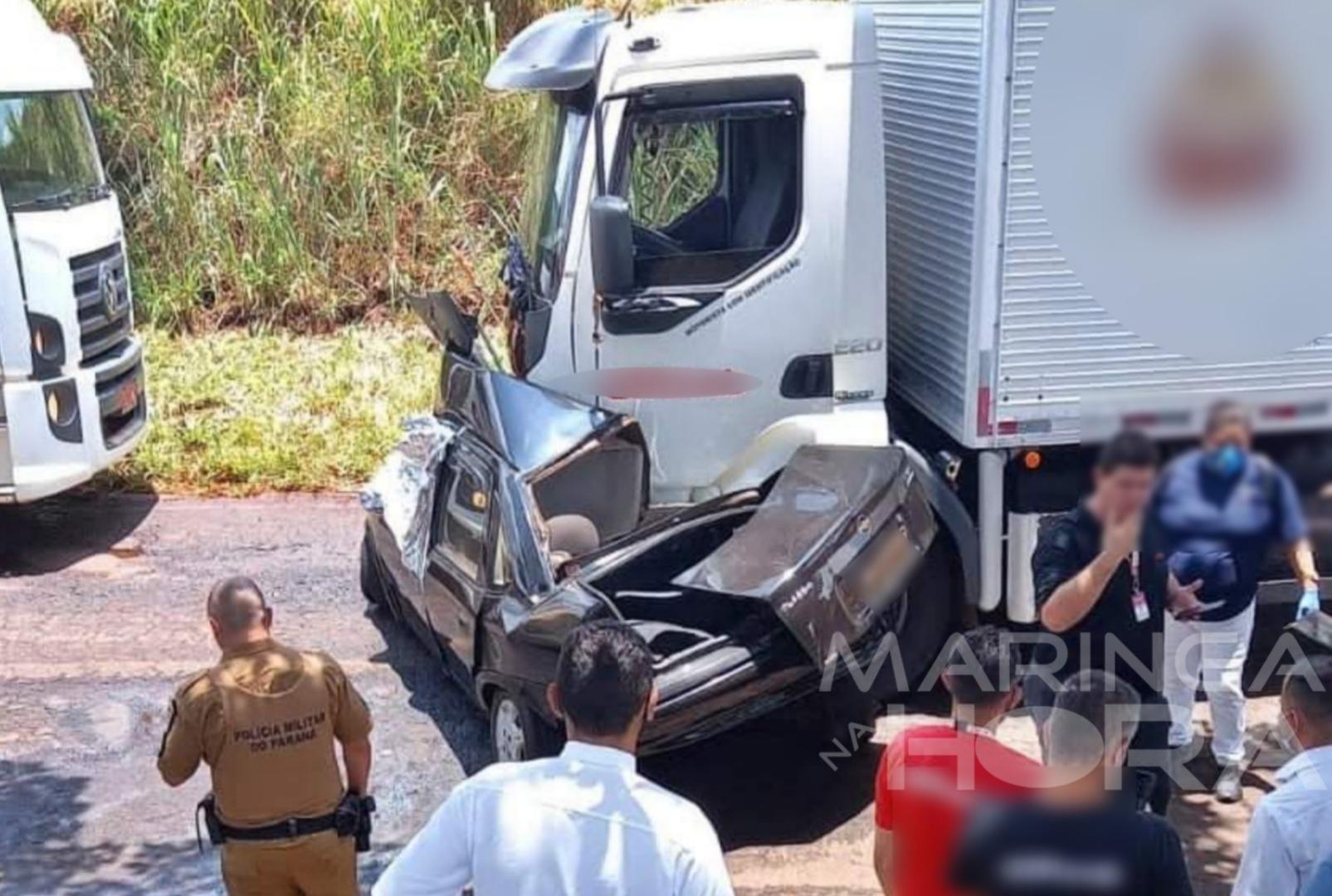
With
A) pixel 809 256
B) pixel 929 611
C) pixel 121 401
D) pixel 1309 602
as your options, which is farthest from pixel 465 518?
pixel 121 401

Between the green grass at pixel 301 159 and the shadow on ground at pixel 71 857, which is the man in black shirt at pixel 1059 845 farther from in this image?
the green grass at pixel 301 159

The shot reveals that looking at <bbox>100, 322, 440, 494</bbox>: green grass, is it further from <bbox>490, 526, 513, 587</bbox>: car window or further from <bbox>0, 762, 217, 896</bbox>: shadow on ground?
<bbox>490, 526, 513, 587</bbox>: car window

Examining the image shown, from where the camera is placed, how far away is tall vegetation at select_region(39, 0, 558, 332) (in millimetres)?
12773

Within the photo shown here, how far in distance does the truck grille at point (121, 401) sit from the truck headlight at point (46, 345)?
317 mm

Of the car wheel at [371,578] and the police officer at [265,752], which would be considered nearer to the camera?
the police officer at [265,752]

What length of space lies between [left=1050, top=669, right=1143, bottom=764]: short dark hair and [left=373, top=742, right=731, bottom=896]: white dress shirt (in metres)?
0.64

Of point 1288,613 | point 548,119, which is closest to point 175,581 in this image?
point 548,119

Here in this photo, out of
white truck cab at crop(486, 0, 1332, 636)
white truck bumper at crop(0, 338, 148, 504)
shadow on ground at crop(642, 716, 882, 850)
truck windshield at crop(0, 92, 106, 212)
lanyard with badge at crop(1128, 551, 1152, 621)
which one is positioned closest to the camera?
lanyard with badge at crop(1128, 551, 1152, 621)

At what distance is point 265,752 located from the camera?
386cm

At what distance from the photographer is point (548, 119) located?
20.2ft

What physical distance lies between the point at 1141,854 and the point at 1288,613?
16.6ft

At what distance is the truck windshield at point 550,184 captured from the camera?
5.80 metres


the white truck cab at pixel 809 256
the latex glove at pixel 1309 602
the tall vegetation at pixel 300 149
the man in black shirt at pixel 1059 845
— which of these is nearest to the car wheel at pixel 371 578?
the white truck cab at pixel 809 256

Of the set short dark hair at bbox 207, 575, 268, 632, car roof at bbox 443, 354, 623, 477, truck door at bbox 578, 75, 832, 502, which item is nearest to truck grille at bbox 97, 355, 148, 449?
car roof at bbox 443, 354, 623, 477
